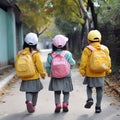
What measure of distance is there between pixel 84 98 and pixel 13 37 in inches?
467

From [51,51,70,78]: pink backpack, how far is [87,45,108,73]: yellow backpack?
0.51 m

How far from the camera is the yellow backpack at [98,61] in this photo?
818cm

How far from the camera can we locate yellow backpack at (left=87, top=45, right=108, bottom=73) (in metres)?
8.18

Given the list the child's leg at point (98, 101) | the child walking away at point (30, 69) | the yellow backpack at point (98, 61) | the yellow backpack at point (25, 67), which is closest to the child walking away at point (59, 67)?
the child walking away at point (30, 69)

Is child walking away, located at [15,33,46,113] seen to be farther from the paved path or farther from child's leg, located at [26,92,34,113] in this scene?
the paved path

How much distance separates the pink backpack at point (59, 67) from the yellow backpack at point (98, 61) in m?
0.51

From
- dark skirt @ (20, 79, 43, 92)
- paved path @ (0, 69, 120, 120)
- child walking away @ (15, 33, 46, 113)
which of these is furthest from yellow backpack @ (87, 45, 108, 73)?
dark skirt @ (20, 79, 43, 92)

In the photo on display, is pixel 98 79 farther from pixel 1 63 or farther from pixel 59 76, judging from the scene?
pixel 1 63

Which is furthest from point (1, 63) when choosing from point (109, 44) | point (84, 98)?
point (84, 98)

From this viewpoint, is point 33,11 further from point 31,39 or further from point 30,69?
point 30,69

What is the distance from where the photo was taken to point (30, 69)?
8258 millimetres

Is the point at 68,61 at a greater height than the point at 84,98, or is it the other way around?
the point at 68,61

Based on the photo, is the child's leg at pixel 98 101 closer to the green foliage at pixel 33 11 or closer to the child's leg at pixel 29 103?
the child's leg at pixel 29 103

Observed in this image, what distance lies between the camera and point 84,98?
10609 mm
